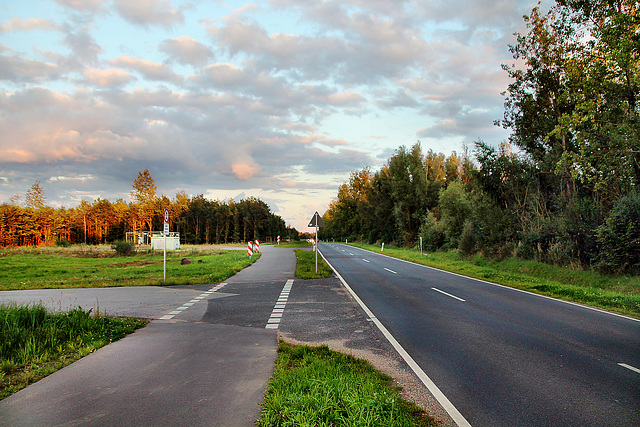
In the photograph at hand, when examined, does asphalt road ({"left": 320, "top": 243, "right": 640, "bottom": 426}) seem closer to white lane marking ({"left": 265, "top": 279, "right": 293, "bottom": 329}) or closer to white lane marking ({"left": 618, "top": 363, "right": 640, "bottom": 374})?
white lane marking ({"left": 618, "top": 363, "right": 640, "bottom": 374})

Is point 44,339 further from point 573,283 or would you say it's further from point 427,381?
point 573,283

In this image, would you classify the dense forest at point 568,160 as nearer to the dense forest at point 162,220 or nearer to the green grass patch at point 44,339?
the green grass patch at point 44,339

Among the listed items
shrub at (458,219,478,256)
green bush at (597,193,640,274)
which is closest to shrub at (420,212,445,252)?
shrub at (458,219,478,256)

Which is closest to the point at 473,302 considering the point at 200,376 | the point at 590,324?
the point at 590,324

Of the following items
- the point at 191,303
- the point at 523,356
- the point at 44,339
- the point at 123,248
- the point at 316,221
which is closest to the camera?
the point at 523,356

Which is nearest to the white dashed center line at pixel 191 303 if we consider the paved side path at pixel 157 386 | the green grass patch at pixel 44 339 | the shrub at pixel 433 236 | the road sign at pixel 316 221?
the green grass patch at pixel 44 339

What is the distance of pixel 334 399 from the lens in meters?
3.96

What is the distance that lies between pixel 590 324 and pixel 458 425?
6396mm

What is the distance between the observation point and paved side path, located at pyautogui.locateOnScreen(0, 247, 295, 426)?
3.73 m

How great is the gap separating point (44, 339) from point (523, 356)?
8225 millimetres

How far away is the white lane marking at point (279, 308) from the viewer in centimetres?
827

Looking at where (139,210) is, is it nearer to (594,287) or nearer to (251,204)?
(251,204)

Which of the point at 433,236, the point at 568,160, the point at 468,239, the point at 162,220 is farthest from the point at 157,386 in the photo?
the point at 162,220

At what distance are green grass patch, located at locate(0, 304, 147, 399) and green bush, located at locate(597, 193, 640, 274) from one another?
54.5ft
